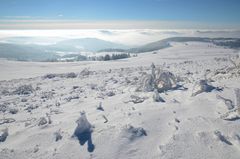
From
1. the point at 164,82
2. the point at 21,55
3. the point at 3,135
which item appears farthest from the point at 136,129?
the point at 21,55

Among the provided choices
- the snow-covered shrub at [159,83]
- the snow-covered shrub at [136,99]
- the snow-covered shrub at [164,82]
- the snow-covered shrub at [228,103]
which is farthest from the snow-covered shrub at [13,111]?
the snow-covered shrub at [228,103]

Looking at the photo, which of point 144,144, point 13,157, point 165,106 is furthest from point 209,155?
point 13,157

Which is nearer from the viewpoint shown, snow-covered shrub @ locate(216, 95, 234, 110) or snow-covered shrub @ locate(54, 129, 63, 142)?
snow-covered shrub @ locate(54, 129, 63, 142)

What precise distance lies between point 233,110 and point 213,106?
4.09 feet

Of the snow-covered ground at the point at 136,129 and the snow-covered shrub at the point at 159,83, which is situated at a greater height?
the snow-covered shrub at the point at 159,83

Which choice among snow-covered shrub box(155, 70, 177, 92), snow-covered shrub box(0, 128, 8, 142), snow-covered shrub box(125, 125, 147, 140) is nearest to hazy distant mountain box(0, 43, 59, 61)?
snow-covered shrub box(155, 70, 177, 92)

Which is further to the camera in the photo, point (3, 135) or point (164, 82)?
point (164, 82)

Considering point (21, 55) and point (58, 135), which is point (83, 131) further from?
point (21, 55)

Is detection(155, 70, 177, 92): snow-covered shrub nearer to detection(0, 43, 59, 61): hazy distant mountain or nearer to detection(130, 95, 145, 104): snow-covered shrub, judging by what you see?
detection(130, 95, 145, 104): snow-covered shrub

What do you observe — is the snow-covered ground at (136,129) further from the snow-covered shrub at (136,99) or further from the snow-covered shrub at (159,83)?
the snow-covered shrub at (159,83)

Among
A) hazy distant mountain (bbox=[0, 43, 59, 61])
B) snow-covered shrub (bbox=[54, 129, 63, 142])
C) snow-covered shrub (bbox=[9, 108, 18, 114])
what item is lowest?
hazy distant mountain (bbox=[0, 43, 59, 61])

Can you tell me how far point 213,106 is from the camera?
10203 millimetres

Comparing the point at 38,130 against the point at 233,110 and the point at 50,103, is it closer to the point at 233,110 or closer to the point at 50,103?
the point at 50,103

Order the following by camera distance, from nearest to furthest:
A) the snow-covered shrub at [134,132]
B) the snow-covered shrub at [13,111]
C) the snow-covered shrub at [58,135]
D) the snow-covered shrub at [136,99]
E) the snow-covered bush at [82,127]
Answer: the snow-covered shrub at [134,132]
the snow-covered shrub at [58,135]
the snow-covered bush at [82,127]
the snow-covered shrub at [136,99]
the snow-covered shrub at [13,111]
